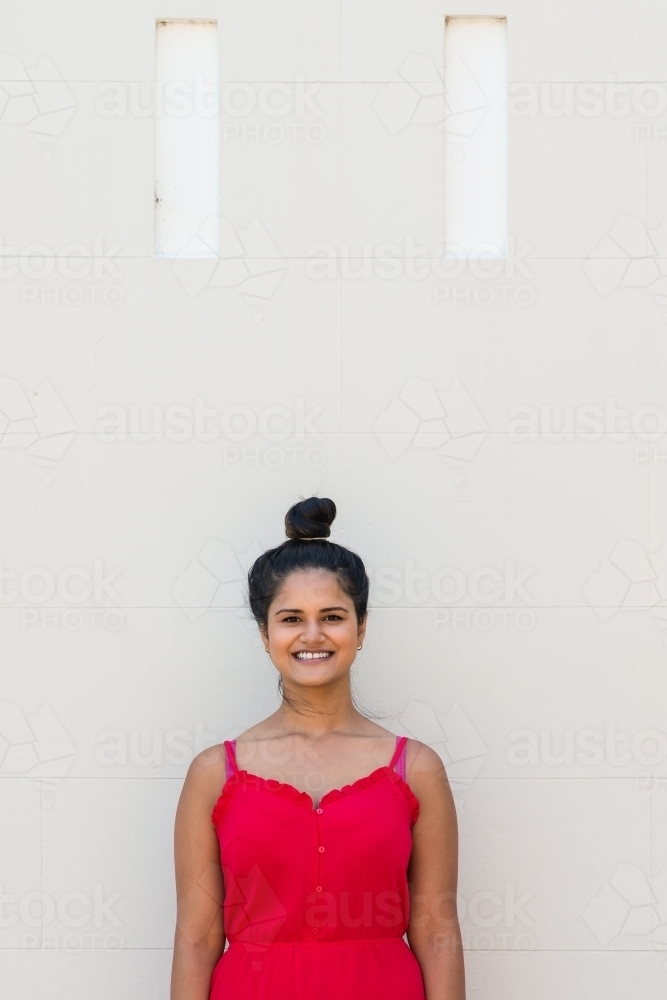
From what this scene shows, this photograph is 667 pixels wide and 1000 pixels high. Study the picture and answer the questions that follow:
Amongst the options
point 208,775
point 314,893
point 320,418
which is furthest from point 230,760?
point 320,418

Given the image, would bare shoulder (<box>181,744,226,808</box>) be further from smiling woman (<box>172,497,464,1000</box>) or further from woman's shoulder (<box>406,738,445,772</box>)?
woman's shoulder (<box>406,738,445,772</box>)

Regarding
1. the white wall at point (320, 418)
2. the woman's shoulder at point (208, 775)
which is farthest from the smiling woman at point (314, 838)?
the white wall at point (320, 418)

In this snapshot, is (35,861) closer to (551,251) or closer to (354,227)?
(354,227)

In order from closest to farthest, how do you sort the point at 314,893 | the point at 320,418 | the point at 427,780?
1. the point at 314,893
2. the point at 427,780
3. the point at 320,418

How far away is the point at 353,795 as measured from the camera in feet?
6.68

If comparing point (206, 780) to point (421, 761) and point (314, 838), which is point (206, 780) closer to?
point (314, 838)

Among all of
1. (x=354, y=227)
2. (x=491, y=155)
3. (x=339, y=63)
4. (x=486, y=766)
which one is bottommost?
(x=486, y=766)

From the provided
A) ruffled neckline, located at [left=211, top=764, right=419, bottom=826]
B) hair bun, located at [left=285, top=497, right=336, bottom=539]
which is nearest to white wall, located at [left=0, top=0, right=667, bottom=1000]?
hair bun, located at [left=285, top=497, right=336, bottom=539]

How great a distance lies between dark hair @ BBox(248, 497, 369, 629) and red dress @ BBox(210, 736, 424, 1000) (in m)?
0.37

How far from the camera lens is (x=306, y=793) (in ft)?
6.67

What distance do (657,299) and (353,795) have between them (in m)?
1.38

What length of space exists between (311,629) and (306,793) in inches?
12.6

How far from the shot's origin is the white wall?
2.50m

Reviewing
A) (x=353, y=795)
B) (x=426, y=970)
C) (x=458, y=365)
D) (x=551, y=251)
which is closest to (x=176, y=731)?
(x=353, y=795)
